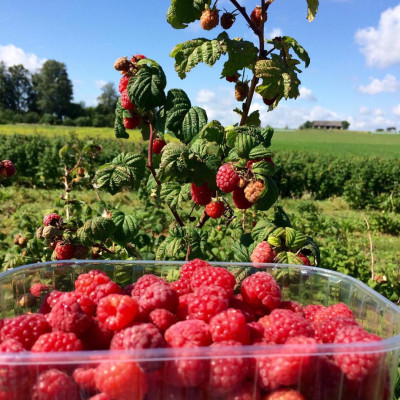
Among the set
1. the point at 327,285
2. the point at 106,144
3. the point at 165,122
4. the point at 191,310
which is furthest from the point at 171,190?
the point at 106,144

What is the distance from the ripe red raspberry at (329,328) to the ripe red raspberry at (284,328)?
0.03 m

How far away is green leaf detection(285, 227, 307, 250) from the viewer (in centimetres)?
139

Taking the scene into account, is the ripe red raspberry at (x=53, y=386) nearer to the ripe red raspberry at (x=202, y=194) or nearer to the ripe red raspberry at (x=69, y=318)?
the ripe red raspberry at (x=69, y=318)

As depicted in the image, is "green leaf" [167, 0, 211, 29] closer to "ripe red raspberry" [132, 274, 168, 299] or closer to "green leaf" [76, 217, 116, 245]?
"green leaf" [76, 217, 116, 245]

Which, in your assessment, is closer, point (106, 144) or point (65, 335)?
point (65, 335)

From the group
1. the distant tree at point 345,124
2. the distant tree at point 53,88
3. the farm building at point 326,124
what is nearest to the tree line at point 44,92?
the distant tree at point 53,88

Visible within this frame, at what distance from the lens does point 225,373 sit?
0.65 m

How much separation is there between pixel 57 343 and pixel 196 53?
1176 millimetres

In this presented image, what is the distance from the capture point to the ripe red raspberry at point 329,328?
0.81 m

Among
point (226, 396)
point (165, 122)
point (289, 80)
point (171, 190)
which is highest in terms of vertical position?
point (289, 80)

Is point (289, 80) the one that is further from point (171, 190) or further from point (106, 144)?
point (106, 144)

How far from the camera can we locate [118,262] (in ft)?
3.76

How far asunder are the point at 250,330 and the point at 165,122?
3.24ft

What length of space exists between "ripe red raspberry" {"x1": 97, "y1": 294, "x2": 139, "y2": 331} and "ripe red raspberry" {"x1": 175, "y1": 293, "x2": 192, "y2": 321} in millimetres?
106
